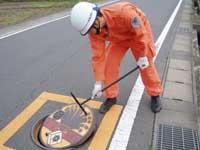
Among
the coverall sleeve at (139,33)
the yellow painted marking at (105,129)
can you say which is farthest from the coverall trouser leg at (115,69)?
the coverall sleeve at (139,33)

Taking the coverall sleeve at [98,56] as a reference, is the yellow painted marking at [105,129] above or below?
→ below

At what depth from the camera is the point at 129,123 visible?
4.94 m

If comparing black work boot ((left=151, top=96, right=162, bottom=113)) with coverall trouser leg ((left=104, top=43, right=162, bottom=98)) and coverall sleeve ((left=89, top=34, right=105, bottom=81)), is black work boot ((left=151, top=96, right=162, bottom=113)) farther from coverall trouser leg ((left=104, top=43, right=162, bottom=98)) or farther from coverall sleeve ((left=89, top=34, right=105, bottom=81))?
coverall sleeve ((left=89, top=34, right=105, bottom=81))

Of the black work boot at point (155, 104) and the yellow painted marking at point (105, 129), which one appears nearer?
the yellow painted marking at point (105, 129)

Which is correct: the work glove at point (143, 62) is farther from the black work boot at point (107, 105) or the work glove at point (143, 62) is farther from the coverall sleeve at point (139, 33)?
the black work boot at point (107, 105)

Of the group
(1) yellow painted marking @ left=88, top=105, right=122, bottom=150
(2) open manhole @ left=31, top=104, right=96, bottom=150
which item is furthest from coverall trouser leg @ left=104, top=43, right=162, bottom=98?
(2) open manhole @ left=31, top=104, right=96, bottom=150

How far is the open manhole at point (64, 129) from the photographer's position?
4297 millimetres

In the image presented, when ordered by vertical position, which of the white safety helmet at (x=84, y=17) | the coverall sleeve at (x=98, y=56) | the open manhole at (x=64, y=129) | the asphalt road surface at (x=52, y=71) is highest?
the white safety helmet at (x=84, y=17)

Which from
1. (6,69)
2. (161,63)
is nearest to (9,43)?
(6,69)

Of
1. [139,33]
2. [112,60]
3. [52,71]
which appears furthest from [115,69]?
[52,71]

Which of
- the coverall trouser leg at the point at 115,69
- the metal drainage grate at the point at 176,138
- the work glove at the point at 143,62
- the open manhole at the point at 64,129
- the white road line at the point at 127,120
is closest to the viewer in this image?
the open manhole at the point at 64,129

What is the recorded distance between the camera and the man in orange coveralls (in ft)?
14.8

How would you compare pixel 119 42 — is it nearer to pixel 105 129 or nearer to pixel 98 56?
pixel 98 56

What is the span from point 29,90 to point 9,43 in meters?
4.02
